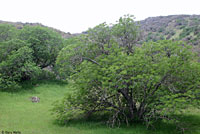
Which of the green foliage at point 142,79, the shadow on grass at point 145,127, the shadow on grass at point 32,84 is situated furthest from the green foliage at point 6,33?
the shadow on grass at point 145,127

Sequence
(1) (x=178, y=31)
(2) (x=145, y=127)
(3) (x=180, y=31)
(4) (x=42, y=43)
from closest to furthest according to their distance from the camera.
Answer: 1. (2) (x=145, y=127)
2. (4) (x=42, y=43)
3. (3) (x=180, y=31)
4. (1) (x=178, y=31)

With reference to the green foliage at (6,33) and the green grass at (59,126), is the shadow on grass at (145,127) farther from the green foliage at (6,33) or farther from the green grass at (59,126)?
the green foliage at (6,33)

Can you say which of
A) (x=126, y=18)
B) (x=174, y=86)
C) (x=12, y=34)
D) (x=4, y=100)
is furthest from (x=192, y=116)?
(x=12, y=34)

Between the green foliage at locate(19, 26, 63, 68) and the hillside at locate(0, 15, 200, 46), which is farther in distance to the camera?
the hillside at locate(0, 15, 200, 46)

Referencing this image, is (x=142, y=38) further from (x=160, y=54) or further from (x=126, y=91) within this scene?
(x=126, y=91)

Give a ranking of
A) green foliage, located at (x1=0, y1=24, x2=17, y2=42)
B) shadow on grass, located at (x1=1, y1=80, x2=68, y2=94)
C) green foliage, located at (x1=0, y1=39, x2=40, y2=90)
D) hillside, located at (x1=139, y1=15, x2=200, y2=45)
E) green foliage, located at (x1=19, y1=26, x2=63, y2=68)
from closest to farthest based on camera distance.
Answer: green foliage, located at (x1=0, y1=39, x2=40, y2=90)
shadow on grass, located at (x1=1, y1=80, x2=68, y2=94)
green foliage, located at (x1=19, y1=26, x2=63, y2=68)
green foliage, located at (x1=0, y1=24, x2=17, y2=42)
hillside, located at (x1=139, y1=15, x2=200, y2=45)

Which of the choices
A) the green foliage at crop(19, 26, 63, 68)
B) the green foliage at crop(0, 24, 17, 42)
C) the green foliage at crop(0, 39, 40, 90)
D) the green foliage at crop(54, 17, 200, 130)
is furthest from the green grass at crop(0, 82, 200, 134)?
the green foliage at crop(0, 24, 17, 42)

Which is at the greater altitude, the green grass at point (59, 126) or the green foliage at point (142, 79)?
the green foliage at point (142, 79)

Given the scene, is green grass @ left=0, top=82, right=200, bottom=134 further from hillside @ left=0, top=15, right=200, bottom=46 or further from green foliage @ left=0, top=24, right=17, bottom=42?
hillside @ left=0, top=15, right=200, bottom=46

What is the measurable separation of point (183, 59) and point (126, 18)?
14.3 feet

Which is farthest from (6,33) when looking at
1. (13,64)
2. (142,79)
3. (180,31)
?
(180,31)

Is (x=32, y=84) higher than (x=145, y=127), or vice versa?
(x=32, y=84)

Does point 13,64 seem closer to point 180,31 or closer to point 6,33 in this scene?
point 6,33

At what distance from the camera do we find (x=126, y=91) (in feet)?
35.6
